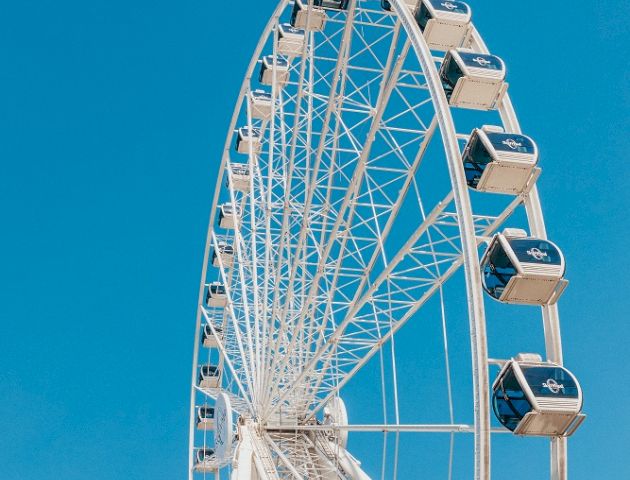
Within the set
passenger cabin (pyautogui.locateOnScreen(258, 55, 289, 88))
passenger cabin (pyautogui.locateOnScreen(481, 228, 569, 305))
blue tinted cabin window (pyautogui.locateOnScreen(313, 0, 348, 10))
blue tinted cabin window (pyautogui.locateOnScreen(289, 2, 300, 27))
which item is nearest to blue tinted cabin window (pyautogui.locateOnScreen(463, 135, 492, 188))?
passenger cabin (pyautogui.locateOnScreen(481, 228, 569, 305))

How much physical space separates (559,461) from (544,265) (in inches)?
104

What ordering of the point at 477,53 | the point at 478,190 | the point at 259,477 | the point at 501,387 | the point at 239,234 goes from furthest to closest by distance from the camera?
the point at 239,234 < the point at 259,477 < the point at 477,53 < the point at 478,190 < the point at 501,387

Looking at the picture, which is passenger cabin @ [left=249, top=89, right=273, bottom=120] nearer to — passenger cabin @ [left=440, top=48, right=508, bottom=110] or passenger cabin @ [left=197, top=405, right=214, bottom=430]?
passenger cabin @ [left=197, top=405, right=214, bottom=430]

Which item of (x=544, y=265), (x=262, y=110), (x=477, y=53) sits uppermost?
(x=477, y=53)

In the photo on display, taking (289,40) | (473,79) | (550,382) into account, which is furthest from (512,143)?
(289,40)

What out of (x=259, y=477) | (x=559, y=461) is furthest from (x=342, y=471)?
(x=559, y=461)

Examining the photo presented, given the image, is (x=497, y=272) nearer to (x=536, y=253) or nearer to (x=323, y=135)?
(x=536, y=253)

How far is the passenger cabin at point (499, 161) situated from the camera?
14.5 meters

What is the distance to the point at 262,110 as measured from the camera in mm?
27750

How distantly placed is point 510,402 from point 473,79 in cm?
509

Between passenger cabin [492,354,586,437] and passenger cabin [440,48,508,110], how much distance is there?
14.5 feet

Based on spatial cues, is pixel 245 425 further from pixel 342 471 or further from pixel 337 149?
pixel 337 149

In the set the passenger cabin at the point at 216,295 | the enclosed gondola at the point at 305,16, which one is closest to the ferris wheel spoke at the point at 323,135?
the enclosed gondola at the point at 305,16

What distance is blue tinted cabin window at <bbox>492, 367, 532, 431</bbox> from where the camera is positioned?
1305 centimetres
